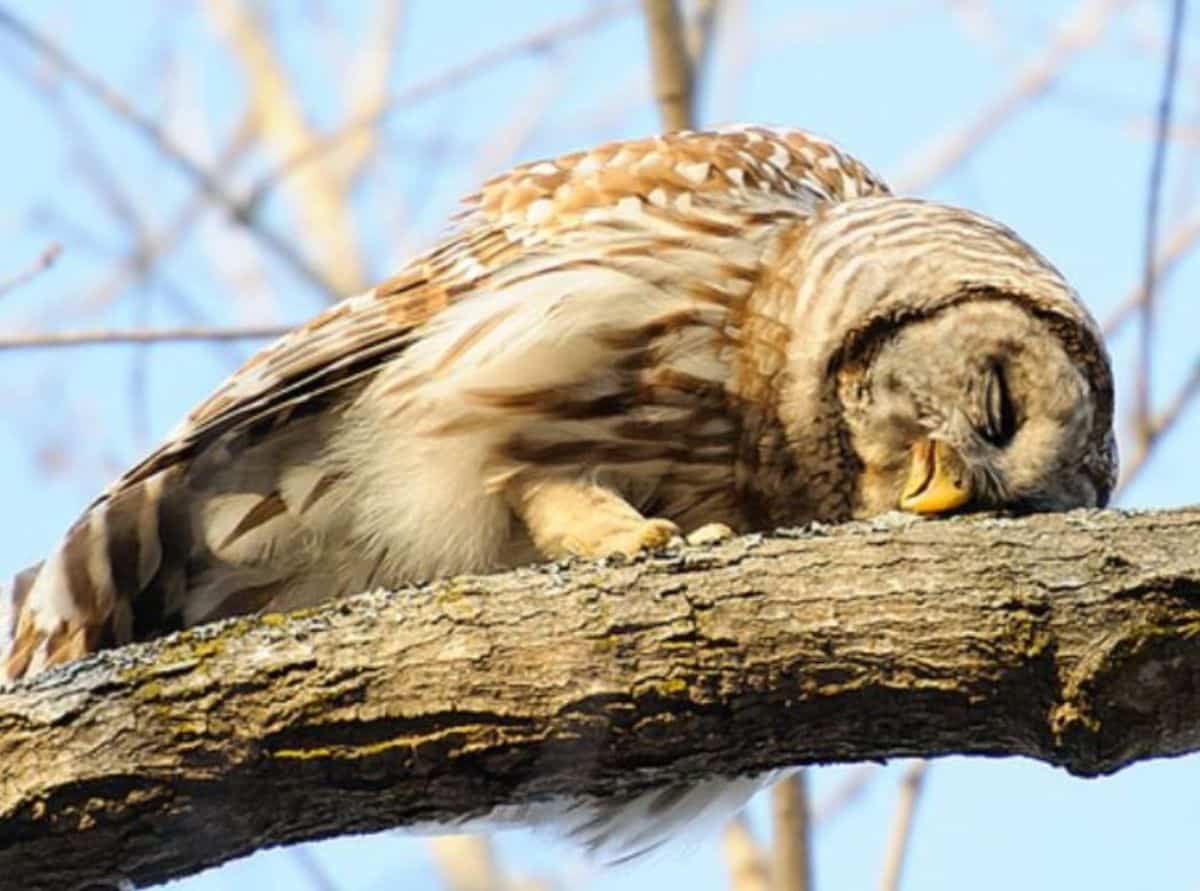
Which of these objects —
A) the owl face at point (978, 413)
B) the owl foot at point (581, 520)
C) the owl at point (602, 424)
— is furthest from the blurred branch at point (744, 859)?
the owl foot at point (581, 520)

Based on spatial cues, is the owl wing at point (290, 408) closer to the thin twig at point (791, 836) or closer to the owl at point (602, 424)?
the owl at point (602, 424)

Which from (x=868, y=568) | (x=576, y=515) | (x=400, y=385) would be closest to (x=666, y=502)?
(x=576, y=515)

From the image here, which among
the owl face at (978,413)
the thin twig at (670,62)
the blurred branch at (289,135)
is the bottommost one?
the owl face at (978,413)

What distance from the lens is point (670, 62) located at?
19.2ft

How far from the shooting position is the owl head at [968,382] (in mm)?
4594

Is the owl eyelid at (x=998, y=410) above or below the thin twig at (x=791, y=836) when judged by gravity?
above

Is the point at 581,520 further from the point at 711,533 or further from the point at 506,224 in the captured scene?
the point at 506,224

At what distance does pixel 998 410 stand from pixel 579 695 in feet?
5.83

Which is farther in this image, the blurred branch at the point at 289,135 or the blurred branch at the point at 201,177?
the blurred branch at the point at 289,135

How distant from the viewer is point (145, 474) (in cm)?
445

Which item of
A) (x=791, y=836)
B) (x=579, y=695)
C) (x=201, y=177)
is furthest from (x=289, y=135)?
(x=579, y=695)

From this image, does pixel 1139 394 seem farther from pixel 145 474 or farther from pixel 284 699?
pixel 284 699

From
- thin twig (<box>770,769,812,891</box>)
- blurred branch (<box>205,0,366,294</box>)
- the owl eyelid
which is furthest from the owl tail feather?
blurred branch (<box>205,0,366,294</box>)

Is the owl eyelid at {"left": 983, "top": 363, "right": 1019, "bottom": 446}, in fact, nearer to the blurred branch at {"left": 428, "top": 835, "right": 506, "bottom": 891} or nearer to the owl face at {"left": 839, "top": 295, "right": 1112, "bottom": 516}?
the owl face at {"left": 839, "top": 295, "right": 1112, "bottom": 516}
